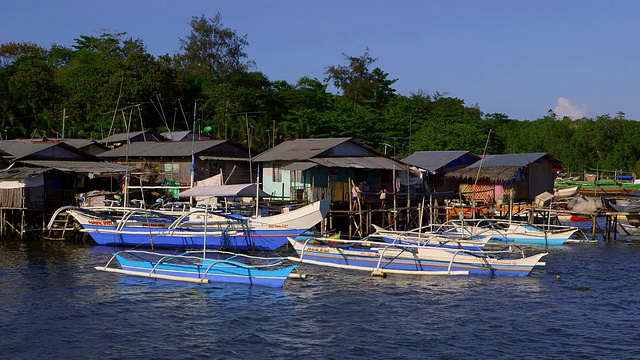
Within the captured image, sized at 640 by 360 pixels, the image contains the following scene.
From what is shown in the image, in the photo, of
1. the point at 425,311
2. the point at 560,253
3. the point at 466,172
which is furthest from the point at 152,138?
the point at 425,311

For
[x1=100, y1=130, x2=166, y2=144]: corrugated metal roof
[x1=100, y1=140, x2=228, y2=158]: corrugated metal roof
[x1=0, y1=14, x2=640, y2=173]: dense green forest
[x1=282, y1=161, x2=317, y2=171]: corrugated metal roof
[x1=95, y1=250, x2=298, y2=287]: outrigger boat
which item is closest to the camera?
[x1=95, y1=250, x2=298, y2=287]: outrigger boat

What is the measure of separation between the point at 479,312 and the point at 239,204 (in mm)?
19078

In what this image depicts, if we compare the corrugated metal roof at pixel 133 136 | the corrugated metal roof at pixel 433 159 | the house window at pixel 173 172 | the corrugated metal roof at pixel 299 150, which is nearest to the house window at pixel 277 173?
the corrugated metal roof at pixel 299 150

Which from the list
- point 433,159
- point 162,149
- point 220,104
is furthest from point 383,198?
point 220,104

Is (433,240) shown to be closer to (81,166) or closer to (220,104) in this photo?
(81,166)

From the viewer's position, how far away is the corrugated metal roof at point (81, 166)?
127 ft

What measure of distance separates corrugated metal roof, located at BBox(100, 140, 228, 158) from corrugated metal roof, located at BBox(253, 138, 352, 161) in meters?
4.70

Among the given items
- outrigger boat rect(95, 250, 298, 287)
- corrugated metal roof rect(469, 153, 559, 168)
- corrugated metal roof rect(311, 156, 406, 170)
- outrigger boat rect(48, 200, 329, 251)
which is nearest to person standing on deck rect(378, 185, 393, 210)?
corrugated metal roof rect(311, 156, 406, 170)

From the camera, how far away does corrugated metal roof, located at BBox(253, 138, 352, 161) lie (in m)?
40.1

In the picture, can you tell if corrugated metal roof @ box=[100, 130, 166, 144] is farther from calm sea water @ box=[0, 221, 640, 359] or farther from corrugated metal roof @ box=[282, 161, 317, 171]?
calm sea water @ box=[0, 221, 640, 359]

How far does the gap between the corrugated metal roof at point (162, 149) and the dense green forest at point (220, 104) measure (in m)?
4.98

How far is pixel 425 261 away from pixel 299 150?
16.8 meters

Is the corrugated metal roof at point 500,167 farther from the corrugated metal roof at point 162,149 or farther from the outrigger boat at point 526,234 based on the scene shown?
the corrugated metal roof at point 162,149

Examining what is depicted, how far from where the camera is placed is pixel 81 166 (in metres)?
39.9
